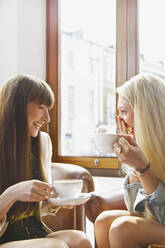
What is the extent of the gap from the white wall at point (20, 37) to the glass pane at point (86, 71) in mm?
189

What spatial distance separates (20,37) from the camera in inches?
96.7

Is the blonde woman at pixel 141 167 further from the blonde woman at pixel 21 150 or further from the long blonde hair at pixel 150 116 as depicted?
the blonde woman at pixel 21 150

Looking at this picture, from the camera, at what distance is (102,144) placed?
120 cm

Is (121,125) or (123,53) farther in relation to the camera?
(123,53)

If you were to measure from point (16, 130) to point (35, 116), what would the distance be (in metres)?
0.10

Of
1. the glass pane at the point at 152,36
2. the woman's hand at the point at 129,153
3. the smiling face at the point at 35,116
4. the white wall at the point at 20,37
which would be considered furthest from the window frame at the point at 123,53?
the woman's hand at the point at 129,153

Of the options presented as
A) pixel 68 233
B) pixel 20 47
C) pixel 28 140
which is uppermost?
pixel 20 47

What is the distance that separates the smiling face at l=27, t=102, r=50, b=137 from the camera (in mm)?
1446

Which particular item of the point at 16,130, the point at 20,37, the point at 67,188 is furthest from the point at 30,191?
the point at 20,37

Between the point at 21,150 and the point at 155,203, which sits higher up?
the point at 21,150

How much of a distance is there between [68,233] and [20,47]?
4.97ft

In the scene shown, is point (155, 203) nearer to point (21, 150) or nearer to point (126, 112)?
point (126, 112)

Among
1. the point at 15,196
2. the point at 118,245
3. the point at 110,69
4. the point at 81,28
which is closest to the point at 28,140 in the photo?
the point at 15,196

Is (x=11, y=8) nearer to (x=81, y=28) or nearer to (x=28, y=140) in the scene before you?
(x=81, y=28)
